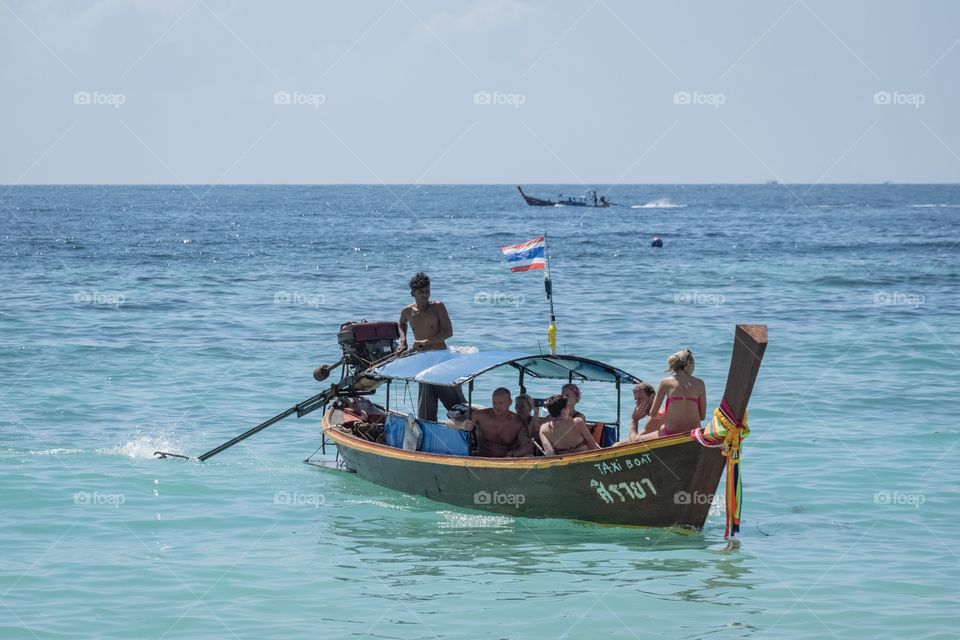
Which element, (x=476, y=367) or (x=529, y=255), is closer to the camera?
(x=476, y=367)

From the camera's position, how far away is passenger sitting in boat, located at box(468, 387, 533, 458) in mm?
13273

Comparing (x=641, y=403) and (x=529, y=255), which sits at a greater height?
(x=529, y=255)

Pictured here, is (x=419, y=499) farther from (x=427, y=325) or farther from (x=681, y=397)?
(x=681, y=397)

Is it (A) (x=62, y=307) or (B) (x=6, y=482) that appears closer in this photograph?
(B) (x=6, y=482)

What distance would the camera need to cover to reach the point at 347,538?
1292 centimetres

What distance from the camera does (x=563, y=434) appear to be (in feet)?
41.2

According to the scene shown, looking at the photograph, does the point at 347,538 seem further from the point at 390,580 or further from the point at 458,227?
the point at 458,227

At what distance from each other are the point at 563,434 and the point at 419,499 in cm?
254

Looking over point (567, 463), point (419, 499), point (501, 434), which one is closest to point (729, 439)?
point (567, 463)

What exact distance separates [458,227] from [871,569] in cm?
7605

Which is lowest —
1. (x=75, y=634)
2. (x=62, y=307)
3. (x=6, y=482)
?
(x=75, y=634)

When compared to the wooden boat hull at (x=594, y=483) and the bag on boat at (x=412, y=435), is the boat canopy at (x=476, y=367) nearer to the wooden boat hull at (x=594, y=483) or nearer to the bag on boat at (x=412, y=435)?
the bag on boat at (x=412, y=435)

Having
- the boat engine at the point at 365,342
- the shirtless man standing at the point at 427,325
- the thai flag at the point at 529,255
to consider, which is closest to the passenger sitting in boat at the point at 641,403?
the thai flag at the point at 529,255

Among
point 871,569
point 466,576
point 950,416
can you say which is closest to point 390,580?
point 466,576
